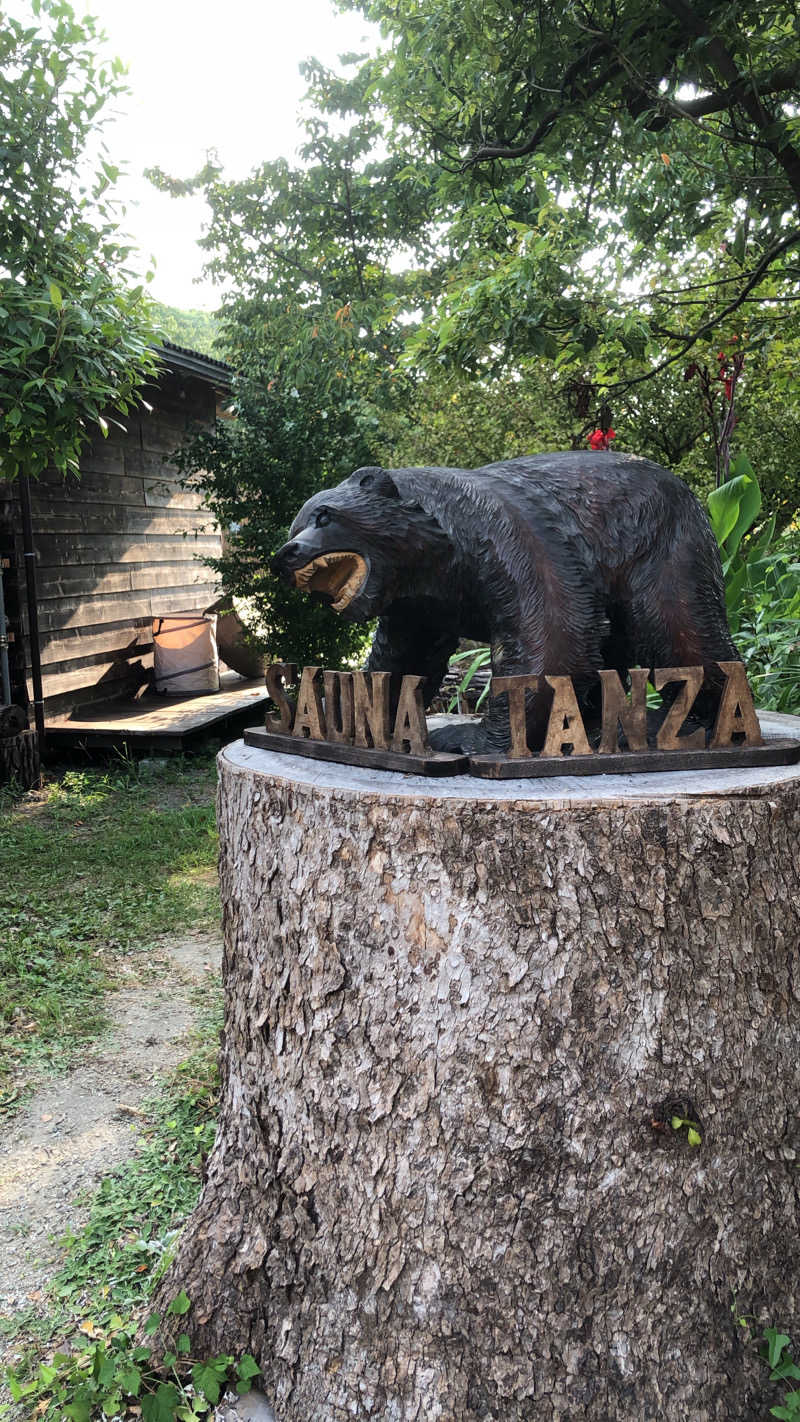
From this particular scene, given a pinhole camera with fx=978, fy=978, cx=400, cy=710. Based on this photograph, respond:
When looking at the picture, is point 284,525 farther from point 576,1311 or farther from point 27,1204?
point 576,1311

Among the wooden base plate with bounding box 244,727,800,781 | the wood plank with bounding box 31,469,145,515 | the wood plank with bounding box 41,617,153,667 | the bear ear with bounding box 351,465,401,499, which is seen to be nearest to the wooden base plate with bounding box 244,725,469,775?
the wooden base plate with bounding box 244,727,800,781

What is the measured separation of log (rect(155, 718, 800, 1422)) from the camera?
153 cm

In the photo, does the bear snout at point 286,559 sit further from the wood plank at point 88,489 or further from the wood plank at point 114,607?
the wood plank at point 88,489

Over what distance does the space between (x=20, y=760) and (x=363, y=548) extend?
5.51 metres

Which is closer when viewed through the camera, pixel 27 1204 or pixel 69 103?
pixel 27 1204

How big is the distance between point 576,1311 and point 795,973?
646mm

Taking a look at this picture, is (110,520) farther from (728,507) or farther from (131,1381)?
(131,1381)

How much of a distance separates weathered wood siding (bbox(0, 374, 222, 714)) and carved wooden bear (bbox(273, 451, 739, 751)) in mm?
5680

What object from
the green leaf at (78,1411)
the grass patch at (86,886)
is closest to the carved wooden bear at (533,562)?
the green leaf at (78,1411)

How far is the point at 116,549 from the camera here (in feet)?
28.0

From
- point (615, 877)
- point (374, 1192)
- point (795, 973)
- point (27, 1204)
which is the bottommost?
point (27, 1204)

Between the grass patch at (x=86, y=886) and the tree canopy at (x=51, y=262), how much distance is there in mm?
2050

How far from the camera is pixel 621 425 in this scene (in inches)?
→ 353

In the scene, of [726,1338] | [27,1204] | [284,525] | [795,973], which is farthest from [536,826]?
[284,525]
